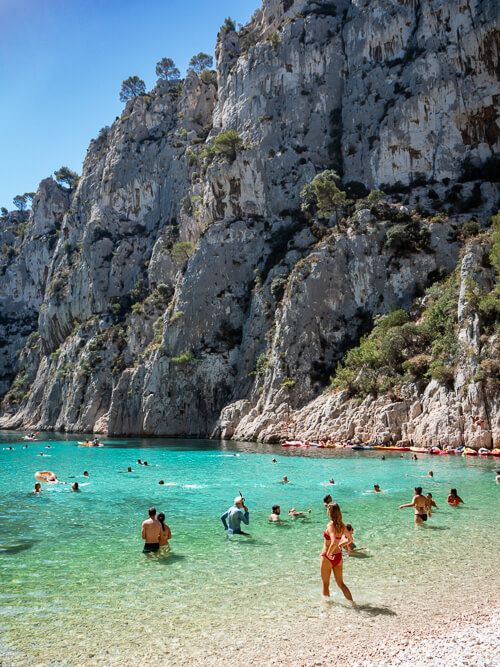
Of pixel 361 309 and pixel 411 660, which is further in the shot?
pixel 361 309

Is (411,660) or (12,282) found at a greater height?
(12,282)

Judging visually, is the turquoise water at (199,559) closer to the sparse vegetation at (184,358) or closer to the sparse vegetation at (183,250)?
the sparse vegetation at (184,358)

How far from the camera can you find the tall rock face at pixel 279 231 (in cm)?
5538

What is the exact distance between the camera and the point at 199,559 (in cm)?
1303

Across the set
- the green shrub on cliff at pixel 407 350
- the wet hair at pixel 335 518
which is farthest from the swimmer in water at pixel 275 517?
the green shrub on cliff at pixel 407 350

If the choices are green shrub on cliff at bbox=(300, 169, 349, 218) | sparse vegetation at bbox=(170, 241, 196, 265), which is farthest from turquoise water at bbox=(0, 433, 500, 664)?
sparse vegetation at bbox=(170, 241, 196, 265)

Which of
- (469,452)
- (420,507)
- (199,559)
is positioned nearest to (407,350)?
(469,452)

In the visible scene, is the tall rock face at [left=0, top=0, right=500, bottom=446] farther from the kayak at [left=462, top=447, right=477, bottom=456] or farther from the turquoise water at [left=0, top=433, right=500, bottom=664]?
the turquoise water at [left=0, top=433, right=500, bottom=664]

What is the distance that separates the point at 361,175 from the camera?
2724 inches

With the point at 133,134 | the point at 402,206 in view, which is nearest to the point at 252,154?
the point at 402,206

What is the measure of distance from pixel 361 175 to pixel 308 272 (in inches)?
736

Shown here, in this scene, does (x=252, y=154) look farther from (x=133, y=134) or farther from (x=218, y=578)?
(x=218, y=578)

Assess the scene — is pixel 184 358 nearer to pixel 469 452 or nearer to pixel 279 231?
pixel 279 231

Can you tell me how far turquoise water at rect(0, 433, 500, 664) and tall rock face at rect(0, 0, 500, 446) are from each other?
60.7ft
